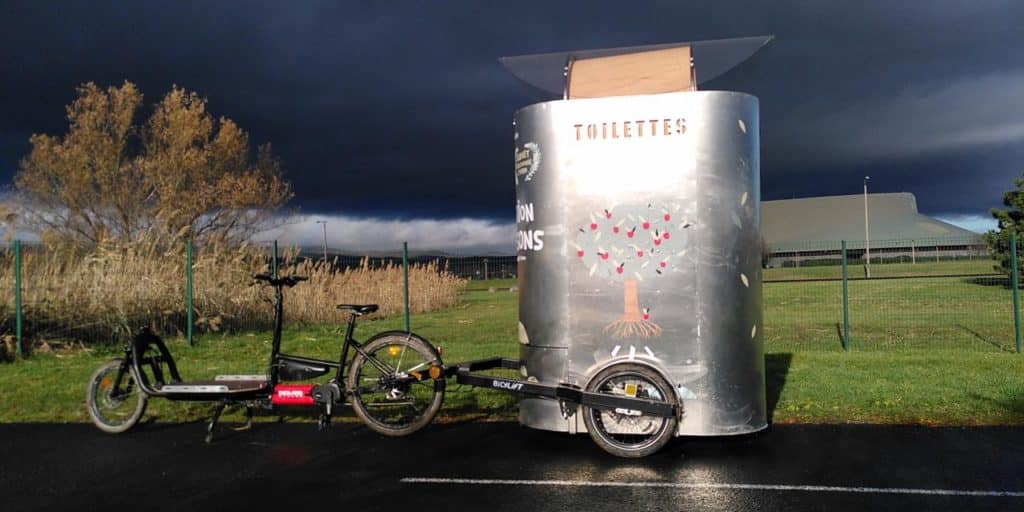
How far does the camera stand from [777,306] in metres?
27.8

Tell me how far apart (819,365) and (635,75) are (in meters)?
6.51

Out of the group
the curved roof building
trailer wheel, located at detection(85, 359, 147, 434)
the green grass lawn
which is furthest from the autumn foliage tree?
the curved roof building

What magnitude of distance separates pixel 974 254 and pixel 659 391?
2076 centimetres

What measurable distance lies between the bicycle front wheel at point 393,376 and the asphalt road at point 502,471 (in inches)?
7.1

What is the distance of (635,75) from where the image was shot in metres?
7.14

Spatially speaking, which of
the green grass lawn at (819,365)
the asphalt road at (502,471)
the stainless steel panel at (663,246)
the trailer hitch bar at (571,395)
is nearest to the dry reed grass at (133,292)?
the green grass lawn at (819,365)

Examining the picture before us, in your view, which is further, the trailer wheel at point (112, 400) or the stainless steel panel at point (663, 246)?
the trailer wheel at point (112, 400)

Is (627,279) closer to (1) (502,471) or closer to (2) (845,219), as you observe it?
(1) (502,471)

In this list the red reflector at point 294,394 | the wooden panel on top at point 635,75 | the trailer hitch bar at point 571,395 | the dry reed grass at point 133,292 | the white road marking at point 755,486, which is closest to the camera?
the white road marking at point 755,486

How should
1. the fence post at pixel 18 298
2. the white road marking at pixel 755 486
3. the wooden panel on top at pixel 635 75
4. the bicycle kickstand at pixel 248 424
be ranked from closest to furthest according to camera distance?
the white road marking at pixel 755 486 < the wooden panel on top at pixel 635 75 < the bicycle kickstand at pixel 248 424 < the fence post at pixel 18 298

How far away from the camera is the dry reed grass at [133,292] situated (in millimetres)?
15188

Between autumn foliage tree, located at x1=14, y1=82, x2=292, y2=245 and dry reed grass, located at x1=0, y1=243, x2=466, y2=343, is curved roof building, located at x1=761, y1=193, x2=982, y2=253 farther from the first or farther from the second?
dry reed grass, located at x1=0, y1=243, x2=466, y2=343

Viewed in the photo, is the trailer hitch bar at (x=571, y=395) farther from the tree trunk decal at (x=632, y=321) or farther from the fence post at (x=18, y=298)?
the fence post at (x=18, y=298)

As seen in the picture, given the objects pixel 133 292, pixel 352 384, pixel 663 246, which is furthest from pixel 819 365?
pixel 133 292
